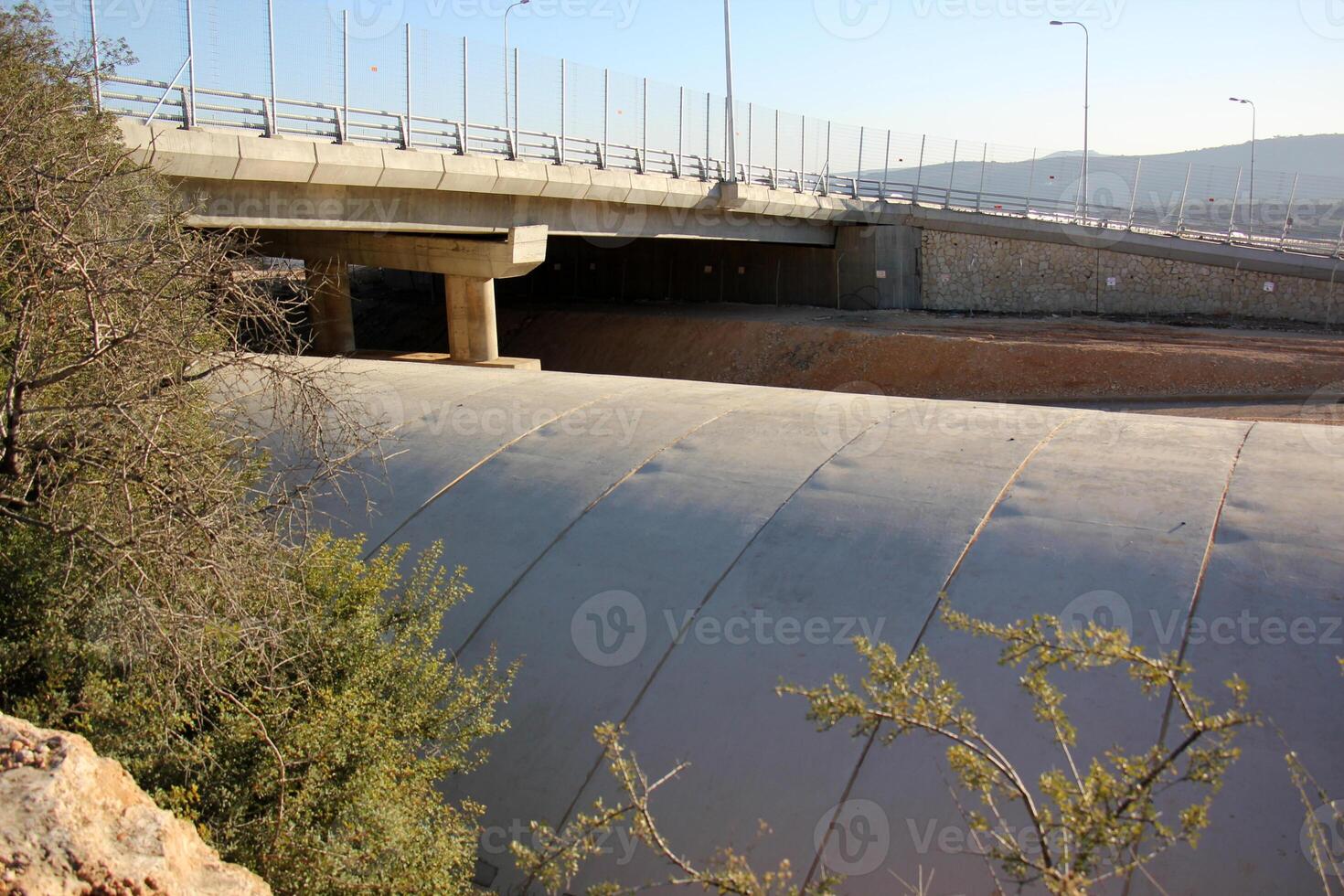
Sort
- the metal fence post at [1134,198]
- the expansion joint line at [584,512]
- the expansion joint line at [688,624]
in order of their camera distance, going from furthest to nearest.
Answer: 1. the metal fence post at [1134,198]
2. the expansion joint line at [584,512]
3. the expansion joint line at [688,624]

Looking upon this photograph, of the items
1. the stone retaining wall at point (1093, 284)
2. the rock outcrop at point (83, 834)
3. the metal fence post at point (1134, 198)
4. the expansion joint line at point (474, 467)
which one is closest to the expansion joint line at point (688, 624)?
the rock outcrop at point (83, 834)

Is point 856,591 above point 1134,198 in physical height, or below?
below

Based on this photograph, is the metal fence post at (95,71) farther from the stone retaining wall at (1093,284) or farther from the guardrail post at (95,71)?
the stone retaining wall at (1093,284)

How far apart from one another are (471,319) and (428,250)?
2.34m

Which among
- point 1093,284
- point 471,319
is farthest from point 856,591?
point 1093,284

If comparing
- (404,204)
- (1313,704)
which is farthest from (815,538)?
(404,204)

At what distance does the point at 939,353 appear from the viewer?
31750 millimetres

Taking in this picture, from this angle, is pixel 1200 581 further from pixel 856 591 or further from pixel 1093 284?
pixel 1093 284

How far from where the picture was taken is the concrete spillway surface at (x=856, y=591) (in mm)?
7863

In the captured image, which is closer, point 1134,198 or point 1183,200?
point 1183,200

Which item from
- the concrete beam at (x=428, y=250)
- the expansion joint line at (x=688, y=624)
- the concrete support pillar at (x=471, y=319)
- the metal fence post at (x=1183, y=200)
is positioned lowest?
the expansion joint line at (x=688, y=624)

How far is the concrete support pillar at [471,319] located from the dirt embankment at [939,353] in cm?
747

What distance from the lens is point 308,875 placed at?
6.87 m

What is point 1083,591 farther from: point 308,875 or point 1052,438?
point 308,875
